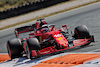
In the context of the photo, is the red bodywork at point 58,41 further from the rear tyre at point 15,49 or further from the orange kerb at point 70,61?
the orange kerb at point 70,61

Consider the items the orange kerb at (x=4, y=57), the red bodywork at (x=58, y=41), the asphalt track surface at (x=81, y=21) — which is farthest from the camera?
the asphalt track surface at (x=81, y=21)

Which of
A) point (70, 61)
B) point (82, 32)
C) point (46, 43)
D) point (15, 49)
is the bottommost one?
point (70, 61)

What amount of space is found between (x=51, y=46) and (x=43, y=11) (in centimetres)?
1526

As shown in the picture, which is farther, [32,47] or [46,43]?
[46,43]

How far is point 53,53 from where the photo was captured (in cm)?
1065

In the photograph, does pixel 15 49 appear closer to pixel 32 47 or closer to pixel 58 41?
pixel 32 47

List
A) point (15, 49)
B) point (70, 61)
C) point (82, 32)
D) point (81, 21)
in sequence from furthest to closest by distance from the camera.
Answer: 1. point (81, 21)
2. point (82, 32)
3. point (15, 49)
4. point (70, 61)

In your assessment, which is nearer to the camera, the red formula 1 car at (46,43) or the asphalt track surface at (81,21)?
the red formula 1 car at (46,43)

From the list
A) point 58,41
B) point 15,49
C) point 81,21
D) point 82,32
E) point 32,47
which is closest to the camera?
point 32,47

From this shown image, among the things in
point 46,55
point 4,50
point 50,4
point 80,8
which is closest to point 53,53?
point 46,55

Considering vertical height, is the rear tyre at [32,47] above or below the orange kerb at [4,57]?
above

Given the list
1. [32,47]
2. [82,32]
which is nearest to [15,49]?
[32,47]

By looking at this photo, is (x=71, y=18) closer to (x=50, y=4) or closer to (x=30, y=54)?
(x=50, y=4)

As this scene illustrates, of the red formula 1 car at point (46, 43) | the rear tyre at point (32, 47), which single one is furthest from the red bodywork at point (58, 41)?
the rear tyre at point (32, 47)
